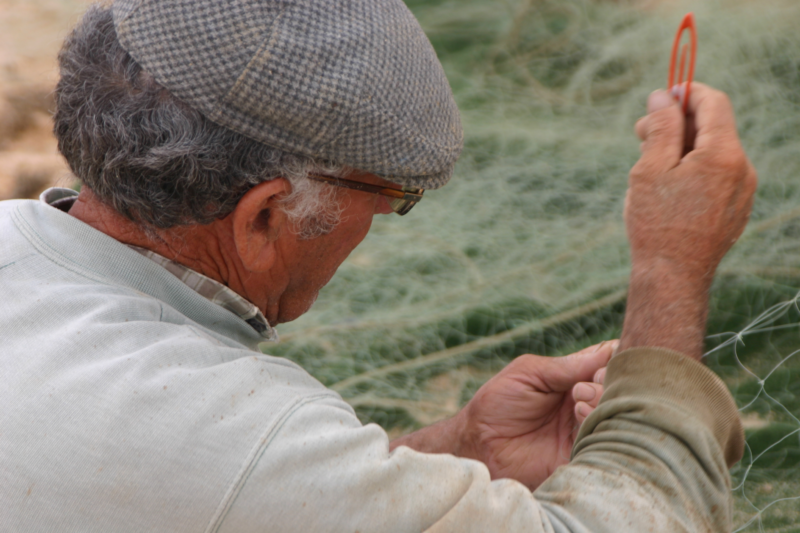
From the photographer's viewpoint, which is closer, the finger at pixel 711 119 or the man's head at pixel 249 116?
the man's head at pixel 249 116

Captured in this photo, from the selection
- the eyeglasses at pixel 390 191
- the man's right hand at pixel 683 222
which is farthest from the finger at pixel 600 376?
the eyeglasses at pixel 390 191

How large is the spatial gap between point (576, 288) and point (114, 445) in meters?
1.68

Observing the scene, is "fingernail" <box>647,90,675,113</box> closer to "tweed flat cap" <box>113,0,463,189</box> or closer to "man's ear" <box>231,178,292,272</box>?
"tweed flat cap" <box>113,0,463,189</box>

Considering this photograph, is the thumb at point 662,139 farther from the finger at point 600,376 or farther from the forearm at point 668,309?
the finger at point 600,376

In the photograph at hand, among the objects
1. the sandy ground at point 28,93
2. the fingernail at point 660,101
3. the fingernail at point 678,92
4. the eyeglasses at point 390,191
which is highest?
the fingernail at point 678,92

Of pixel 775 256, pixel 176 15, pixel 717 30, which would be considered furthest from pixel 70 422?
pixel 717 30

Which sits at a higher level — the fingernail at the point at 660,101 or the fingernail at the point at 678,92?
the fingernail at the point at 678,92

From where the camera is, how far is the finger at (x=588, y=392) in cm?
152

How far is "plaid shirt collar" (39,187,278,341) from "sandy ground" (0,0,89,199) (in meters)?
2.54

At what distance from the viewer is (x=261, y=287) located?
1364mm

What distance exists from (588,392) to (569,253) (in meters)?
0.92

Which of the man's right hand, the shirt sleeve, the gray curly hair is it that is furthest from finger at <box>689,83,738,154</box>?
the gray curly hair

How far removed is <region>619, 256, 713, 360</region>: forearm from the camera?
46.7 inches

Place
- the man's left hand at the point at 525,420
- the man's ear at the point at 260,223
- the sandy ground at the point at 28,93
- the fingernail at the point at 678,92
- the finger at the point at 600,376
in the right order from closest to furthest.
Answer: the man's ear at the point at 260,223 < the fingernail at the point at 678,92 < the finger at the point at 600,376 < the man's left hand at the point at 525,420 < the sandy ground at the point at 28,93
